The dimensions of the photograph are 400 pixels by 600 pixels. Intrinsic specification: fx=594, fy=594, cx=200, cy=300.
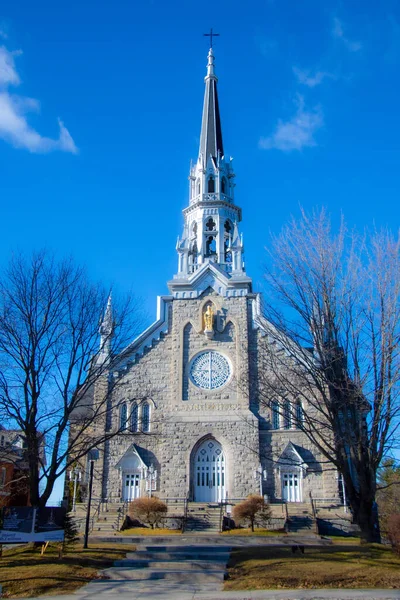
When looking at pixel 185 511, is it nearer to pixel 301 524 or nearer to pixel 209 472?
pixel 209 472

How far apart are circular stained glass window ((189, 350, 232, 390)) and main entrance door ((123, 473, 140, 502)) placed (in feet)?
18.6

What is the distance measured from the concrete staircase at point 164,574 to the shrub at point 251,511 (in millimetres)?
7411

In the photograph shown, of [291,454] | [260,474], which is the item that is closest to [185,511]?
[260,474]

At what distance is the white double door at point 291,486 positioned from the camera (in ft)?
94.7

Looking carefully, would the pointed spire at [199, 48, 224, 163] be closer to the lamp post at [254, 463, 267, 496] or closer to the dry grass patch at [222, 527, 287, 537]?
the lamp post at [254, 463, 267, 496]

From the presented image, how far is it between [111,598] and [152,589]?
1420 millimetres

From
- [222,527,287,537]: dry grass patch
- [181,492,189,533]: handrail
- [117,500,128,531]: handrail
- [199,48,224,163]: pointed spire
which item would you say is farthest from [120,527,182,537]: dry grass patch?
[199,48,224,163]: pointed spire

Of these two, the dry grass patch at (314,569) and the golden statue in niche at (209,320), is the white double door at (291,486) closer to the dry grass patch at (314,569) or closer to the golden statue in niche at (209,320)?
the golden statue in niche at (209,320)

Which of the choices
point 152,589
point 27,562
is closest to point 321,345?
point 152,589

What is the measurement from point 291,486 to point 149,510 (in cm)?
768

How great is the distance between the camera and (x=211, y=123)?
43.4 meters

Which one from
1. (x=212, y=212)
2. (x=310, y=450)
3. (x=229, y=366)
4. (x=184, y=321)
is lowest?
(x=310, y=450)

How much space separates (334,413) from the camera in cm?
1917

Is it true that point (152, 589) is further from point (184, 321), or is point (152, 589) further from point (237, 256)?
point (237, 256)
